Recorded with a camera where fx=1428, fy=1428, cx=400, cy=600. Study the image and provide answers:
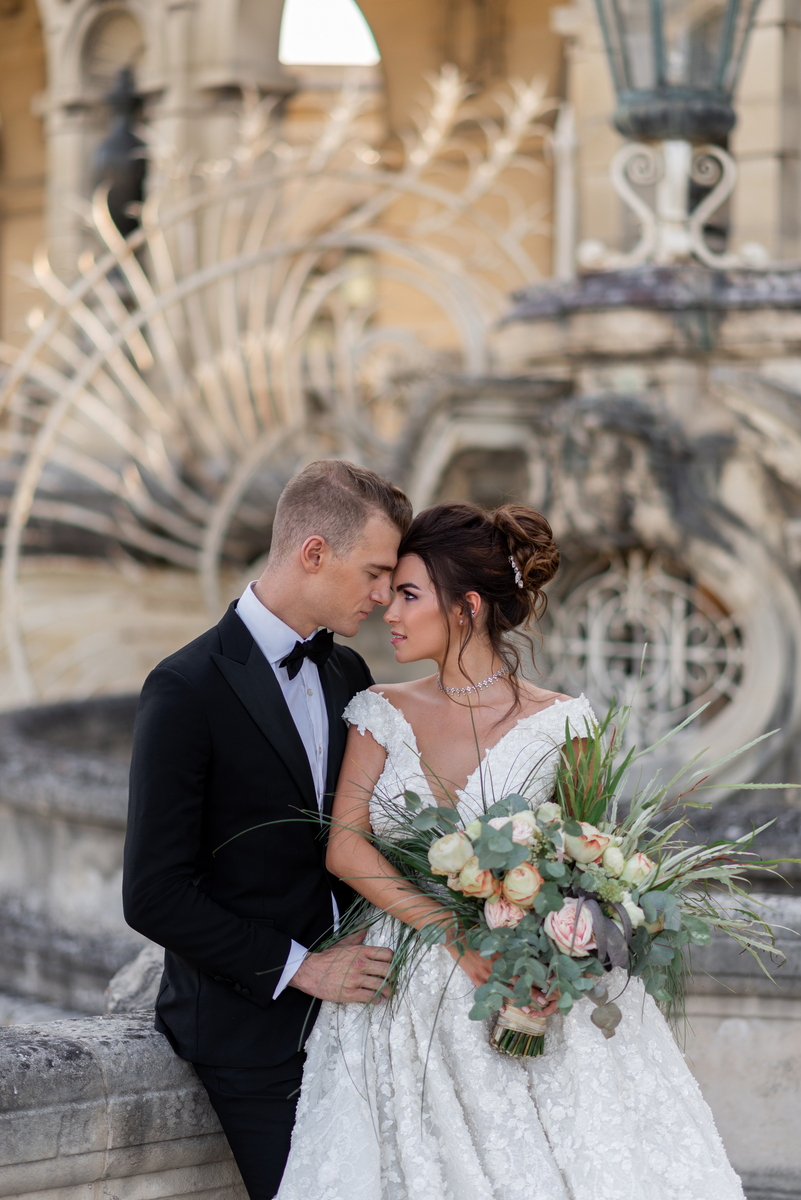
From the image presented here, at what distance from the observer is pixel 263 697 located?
2.13m

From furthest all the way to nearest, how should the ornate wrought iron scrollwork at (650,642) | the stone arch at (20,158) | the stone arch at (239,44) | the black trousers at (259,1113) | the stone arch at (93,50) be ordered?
the stone arch at (20,158), the stone arch at (93,50), the stone arch at (239,44), the ornate wrought iron scrollwork at (650,642), the black trousers at (259,1113)

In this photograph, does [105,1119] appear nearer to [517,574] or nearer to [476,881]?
[476,881]

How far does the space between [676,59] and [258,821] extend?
130 inches

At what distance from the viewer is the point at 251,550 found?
6805 mm

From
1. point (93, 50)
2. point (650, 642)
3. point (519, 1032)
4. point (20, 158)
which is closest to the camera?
point (519, 1032)

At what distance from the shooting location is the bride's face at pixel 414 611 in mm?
2258

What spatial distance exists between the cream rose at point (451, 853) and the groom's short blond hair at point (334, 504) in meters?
0.47

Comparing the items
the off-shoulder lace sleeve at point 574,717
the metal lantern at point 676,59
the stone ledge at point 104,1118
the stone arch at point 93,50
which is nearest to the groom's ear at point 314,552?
the off-shoulder lace sleeve at point 574,717

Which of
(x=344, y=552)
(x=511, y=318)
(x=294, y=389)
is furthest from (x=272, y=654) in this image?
(x=294, y=389)

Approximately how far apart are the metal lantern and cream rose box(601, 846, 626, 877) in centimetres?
325

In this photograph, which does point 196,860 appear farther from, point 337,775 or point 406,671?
point 406,671

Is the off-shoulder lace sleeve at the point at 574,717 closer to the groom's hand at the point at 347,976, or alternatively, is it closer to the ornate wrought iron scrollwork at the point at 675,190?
the groom's hand at the point at 347,976

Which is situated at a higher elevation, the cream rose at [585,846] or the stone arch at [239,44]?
the stone arch at [239,44]

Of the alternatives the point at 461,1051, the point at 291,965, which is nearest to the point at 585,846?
the point at 461,1051
